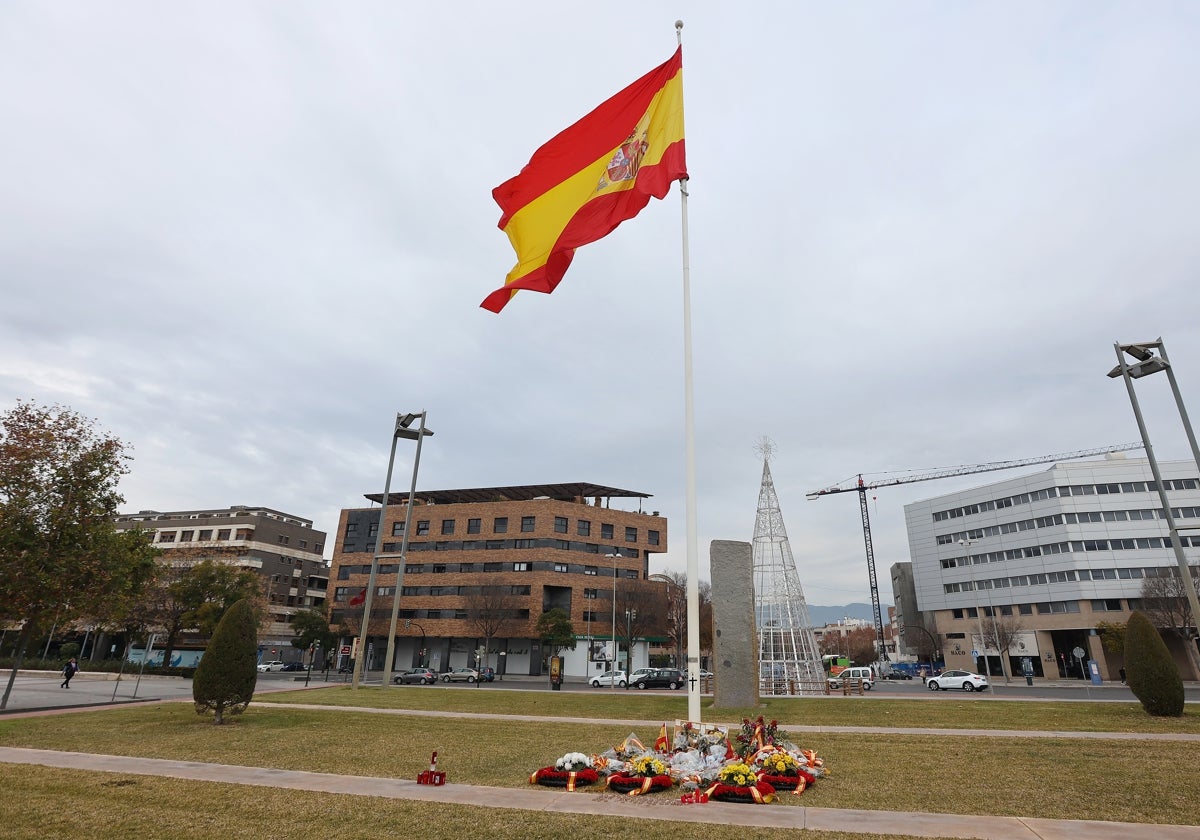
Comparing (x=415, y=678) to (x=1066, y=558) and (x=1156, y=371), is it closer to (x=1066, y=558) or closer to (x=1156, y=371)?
(x=1156, y=371)

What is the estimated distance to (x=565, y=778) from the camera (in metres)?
9.71

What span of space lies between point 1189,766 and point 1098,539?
71682 mm

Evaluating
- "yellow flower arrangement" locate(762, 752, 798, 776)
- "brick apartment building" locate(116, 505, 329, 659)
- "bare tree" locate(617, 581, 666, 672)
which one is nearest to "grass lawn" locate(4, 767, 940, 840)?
"yellow flower arrangement" locate(762, 752, 798, 776)

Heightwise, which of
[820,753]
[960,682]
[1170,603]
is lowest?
[820,753]

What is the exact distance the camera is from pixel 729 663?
24.7m

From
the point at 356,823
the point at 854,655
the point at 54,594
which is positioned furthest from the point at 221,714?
the point at 854,655

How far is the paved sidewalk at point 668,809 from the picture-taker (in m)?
6.90

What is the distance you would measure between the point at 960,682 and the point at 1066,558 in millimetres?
34101

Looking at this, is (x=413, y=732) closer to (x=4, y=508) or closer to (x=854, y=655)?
(x=4, y=508)

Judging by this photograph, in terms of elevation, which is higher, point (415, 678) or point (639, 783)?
point (415, 678)

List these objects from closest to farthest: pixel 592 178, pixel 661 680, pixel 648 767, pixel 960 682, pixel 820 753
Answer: pixel 648 767
pixel 592 178
pixel 820 753
pixel 960 682
pixel 661 680

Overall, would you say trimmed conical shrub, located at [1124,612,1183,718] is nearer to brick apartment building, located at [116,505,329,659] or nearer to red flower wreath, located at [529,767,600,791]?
red flower wreath, located at [529,767,600,791]

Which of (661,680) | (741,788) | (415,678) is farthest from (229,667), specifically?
(415,678)

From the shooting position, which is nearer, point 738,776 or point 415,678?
point 738,776
